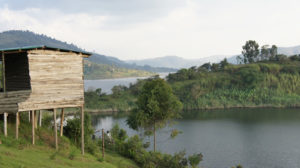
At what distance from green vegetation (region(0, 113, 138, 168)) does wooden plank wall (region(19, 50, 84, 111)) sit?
2206 millimetres

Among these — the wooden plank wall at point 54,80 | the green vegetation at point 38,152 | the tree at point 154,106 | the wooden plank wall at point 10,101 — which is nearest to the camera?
the green vegetation at point 38,152

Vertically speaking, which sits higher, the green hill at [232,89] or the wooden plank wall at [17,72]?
the wooden plank wall at [17,72]

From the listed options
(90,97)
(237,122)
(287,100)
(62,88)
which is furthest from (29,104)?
(287,100)

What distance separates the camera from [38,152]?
15836 mm

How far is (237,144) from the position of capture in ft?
121

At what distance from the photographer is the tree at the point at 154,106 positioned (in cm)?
2877

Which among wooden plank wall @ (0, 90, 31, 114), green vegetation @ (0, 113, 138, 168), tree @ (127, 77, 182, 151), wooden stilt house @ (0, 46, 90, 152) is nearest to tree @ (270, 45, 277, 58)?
tree @ (127, 77, 182, 151)

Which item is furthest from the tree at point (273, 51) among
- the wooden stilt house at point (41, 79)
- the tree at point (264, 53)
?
the wooden stilt house at point (41, 79)

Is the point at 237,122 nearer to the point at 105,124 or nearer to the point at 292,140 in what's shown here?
the point at 292,140

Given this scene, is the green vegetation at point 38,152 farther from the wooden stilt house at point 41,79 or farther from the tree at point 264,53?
the tree at point 264,53

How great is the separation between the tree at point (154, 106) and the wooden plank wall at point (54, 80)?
11.6 metres

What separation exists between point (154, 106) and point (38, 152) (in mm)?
14697

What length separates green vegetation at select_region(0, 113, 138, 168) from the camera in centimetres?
1303

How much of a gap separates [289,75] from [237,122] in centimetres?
3948
